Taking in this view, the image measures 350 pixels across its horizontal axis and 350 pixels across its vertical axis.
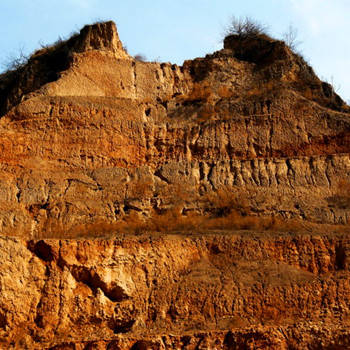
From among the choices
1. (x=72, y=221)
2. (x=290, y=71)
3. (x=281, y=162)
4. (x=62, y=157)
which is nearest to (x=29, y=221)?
(x=72, y=221)

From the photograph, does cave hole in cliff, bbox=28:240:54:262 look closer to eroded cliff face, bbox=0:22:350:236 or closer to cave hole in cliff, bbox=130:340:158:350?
eroded cliff face, bbox=0:22:350:236

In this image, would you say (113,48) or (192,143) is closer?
(192,143)

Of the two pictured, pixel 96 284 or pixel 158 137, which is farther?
pixel 158 137

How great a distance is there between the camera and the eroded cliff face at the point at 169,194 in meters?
14.8

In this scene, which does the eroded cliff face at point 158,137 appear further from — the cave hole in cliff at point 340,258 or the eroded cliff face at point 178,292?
the eroded cliff face at point 178,292

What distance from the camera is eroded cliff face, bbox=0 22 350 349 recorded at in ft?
48.5

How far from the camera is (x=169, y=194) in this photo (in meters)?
18.0

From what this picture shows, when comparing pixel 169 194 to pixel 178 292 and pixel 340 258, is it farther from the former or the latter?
pixel 340 258

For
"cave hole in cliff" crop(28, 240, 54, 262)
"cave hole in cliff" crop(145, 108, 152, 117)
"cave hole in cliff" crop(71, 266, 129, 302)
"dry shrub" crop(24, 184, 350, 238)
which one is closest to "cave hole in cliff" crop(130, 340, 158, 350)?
"cave hole in cliff" crop(71, 266, 129, 302)

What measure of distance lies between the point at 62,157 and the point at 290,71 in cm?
796

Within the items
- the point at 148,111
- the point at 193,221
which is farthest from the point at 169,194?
the point at 148,111

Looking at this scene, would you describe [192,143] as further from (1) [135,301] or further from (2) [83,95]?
(1) [135,301]

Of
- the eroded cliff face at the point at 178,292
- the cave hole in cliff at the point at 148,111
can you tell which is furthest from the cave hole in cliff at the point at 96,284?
the cave hole in cliff at the point at 148,111

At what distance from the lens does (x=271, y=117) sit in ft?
64.5
